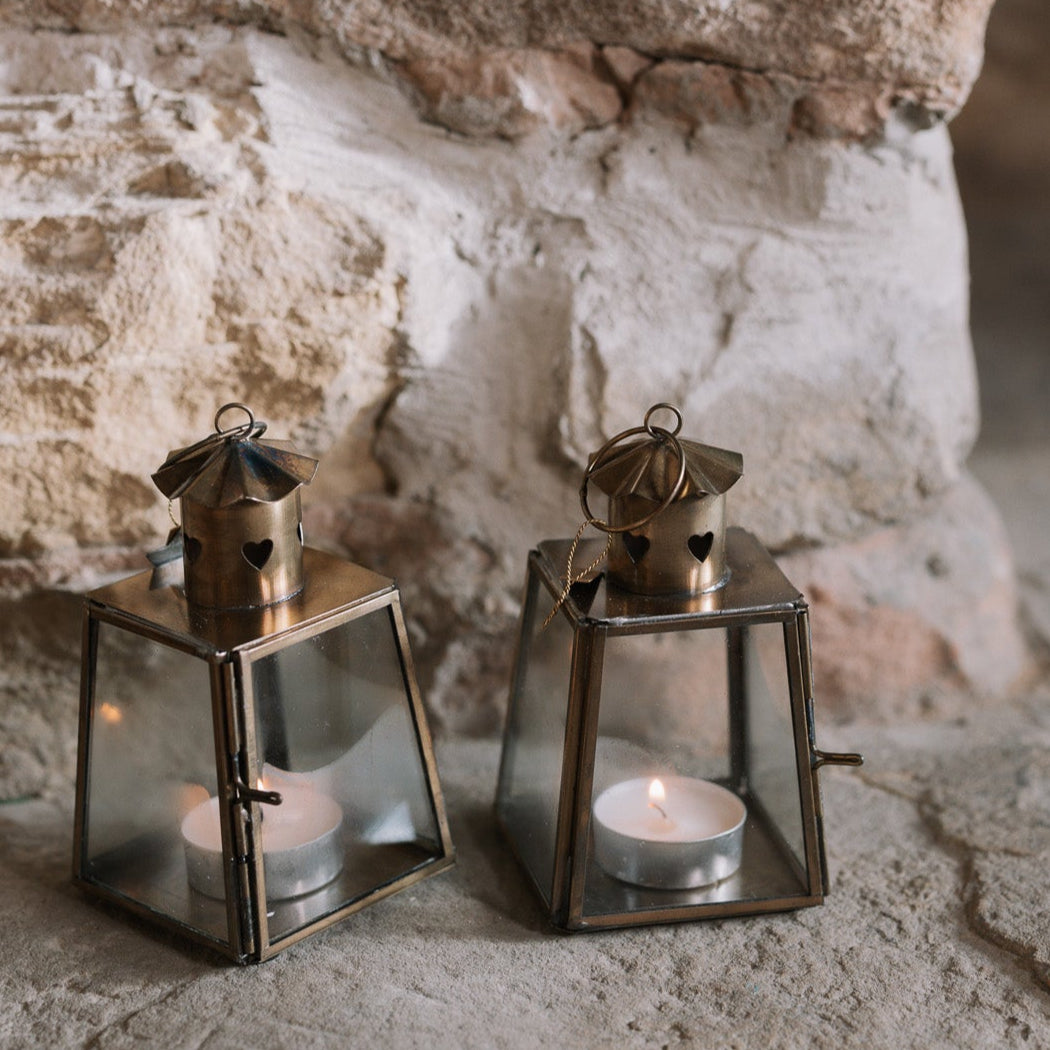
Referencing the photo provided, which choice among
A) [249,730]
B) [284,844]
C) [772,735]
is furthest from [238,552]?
[772,735]

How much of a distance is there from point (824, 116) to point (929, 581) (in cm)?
50

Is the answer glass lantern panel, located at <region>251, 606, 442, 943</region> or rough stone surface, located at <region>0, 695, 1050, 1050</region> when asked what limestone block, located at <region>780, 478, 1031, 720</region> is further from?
glass lantern panel, located at <region>251, 606, 442, 943</region>

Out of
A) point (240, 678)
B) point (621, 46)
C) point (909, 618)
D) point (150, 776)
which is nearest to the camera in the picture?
point (240, 678)

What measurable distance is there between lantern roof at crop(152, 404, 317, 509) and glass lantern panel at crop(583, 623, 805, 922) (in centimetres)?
28

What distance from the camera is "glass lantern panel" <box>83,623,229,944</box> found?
997 millimetres

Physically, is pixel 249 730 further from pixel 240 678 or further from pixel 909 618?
pixel 909 618

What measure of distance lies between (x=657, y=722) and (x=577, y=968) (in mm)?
201

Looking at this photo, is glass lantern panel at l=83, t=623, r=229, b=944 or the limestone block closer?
glass lantern panel at l=83, t=623, r=229, b=944


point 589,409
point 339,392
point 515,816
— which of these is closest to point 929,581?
point 589,409

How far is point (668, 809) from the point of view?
1087 millimetres

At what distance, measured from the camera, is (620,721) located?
1018 mm

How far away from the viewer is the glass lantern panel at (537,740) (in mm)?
1049

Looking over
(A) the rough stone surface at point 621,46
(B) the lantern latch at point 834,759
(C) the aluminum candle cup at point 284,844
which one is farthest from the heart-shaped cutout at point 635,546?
(A) the rough stone surface at point 621,46

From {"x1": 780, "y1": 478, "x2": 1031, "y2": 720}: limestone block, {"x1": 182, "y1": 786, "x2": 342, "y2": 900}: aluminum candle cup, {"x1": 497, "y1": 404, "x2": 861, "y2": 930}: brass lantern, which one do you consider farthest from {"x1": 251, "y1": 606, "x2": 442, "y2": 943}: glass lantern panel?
{"x1": 780, "y1": 478, "x2": 1031, "y2": 720}: limestone block
